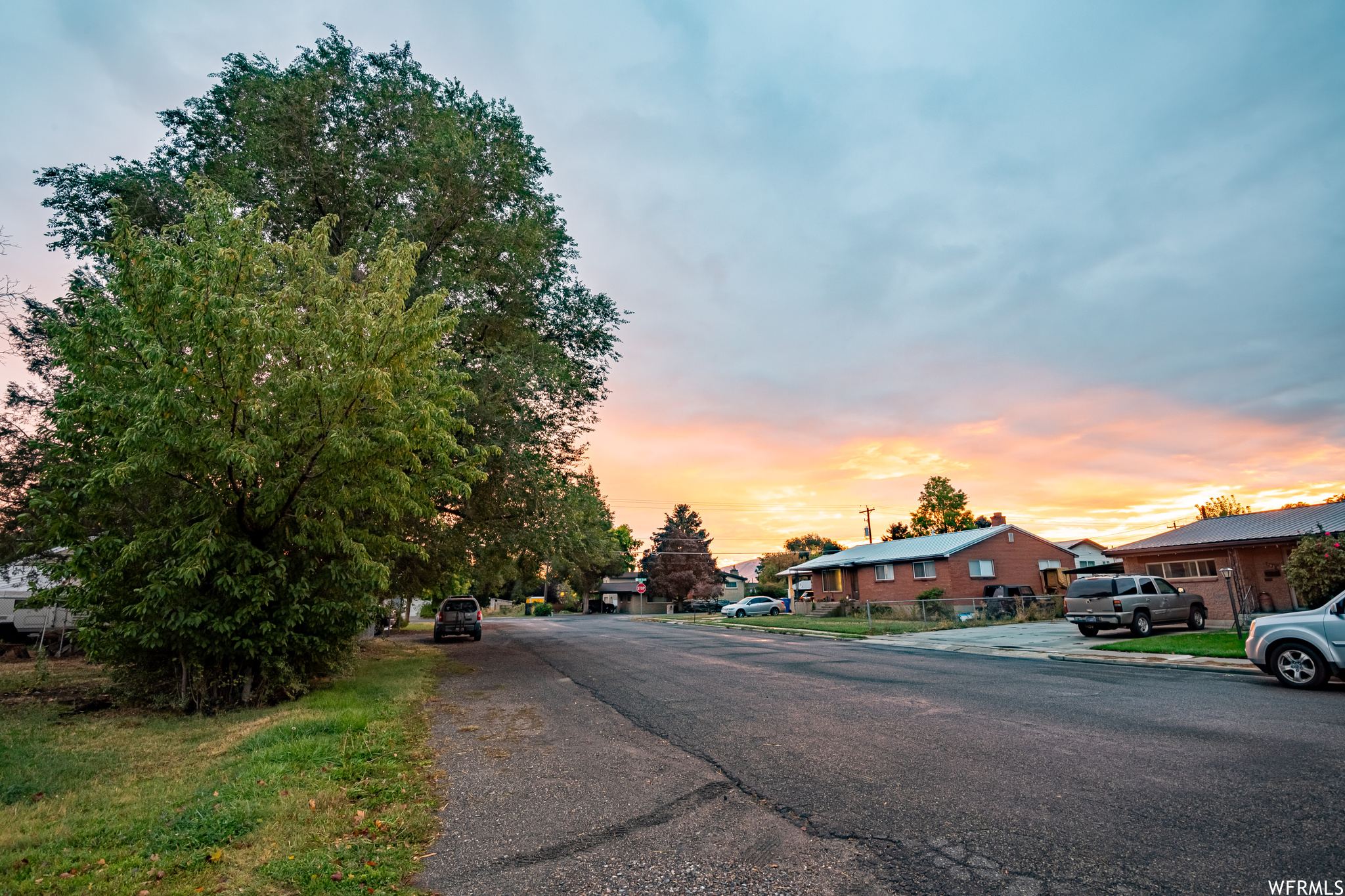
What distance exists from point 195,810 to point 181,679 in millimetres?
6757

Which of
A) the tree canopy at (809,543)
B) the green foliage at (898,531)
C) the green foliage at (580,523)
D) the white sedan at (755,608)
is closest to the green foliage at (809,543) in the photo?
the tree canopy at (809,543)

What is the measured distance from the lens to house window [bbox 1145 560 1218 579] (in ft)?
85.2

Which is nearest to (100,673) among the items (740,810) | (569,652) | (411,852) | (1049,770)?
(569,652)

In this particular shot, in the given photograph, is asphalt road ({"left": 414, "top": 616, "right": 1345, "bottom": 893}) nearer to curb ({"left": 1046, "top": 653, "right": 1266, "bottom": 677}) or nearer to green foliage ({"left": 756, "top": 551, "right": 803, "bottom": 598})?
curb ({"left": 1046, "top": 653, "right": 1266, "bottom": 677})

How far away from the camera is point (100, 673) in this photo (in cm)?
1498

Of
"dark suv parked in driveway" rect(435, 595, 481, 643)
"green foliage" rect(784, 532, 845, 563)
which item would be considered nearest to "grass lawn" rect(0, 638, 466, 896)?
"dark suv parked in driveway" rect(435, 595, 481, 643)

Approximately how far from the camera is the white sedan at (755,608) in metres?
46.8

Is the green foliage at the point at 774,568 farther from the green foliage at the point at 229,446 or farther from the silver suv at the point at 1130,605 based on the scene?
the green foliage at the point at 229,446

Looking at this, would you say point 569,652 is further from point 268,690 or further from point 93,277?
point 93,277

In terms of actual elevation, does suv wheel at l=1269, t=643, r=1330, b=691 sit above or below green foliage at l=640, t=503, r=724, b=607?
below

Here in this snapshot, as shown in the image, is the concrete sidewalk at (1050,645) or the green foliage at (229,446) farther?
the concrete sidewalk at (1050,645)

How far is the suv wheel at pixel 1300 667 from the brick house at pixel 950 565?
25550mm

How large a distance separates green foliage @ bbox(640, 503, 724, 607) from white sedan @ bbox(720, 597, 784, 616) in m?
18.3

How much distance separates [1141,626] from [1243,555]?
396 inches
